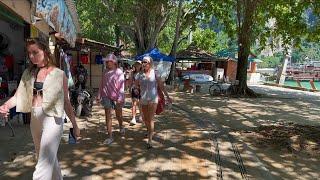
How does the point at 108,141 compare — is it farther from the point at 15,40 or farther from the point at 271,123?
the point at 15,40

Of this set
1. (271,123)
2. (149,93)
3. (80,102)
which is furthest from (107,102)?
(271,123)

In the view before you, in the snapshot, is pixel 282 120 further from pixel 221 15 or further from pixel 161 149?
pixel 221 15

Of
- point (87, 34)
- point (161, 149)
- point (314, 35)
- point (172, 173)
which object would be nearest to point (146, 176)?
point (172, 173)

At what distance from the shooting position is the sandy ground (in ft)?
20.2

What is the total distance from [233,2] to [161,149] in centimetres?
1579

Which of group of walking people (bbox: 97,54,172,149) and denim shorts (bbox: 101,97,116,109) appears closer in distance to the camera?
group of walking people (bbox: 97,54,172,149)

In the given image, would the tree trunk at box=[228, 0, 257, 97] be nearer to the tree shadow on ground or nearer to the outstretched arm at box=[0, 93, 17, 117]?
the tree shadow on ground

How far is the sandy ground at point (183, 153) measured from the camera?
6.16m

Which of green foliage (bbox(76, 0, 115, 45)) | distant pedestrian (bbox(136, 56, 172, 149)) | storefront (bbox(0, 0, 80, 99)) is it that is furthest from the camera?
green foliage (bbox(76, 0, 115, 45))

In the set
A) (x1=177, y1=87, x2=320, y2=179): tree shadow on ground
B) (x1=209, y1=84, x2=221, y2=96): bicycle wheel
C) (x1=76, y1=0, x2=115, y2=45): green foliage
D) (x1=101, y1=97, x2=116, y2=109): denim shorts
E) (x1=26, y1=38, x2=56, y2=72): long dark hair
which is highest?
(x1=76, y1=0, x2=115, y2=45): green foliage

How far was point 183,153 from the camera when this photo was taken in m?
7.35

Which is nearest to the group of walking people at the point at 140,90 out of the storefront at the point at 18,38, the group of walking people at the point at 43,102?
the storefront at the point at 18,38

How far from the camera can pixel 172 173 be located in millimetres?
6105

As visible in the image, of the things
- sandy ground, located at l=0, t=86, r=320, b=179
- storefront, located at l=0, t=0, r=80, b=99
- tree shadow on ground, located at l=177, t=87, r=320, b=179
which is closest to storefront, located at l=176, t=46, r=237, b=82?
tree shadow on ground, located at l=177, t=87, r=320, b=179
